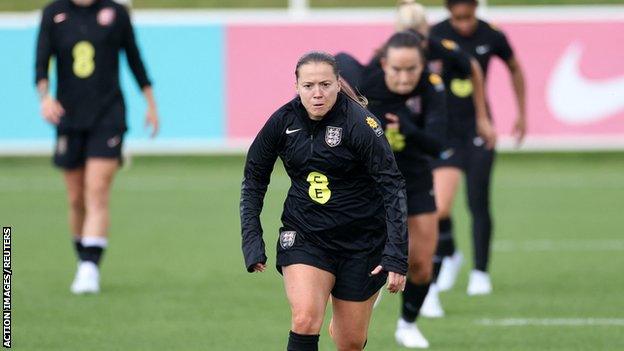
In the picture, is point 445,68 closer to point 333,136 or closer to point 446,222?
point 446,222

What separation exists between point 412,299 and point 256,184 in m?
2.31

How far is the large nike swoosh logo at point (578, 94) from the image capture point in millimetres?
19438

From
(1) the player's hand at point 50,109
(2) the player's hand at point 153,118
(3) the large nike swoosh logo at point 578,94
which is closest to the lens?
(1) the player's hand at point 50,109

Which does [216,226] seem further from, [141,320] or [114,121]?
[141,320]

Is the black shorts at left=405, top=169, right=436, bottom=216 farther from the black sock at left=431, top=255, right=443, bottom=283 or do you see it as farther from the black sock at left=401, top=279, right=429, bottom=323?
the black sock at left=431, top=255, right=443, bottom=283

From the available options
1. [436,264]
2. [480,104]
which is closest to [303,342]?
[436,264]

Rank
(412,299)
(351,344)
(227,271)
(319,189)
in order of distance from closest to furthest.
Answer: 1. (319,189)
2. (351,344)
3. (412,299)
4. (227,271)

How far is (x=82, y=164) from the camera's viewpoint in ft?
37.4

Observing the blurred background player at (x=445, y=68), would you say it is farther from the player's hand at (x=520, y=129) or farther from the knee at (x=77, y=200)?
the knee at (x=77, y=200)

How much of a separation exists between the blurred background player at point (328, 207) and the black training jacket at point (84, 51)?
446 centimetres

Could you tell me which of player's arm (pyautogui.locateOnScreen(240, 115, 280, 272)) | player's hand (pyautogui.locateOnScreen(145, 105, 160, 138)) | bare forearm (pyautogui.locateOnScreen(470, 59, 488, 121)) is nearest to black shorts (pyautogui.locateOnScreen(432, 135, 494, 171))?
bare forearm (pyautogui.locateOnScreen(470, 59, 488, 121))

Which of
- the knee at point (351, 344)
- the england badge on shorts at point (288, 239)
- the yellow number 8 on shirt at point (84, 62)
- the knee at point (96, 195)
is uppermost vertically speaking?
the england badge on shorts at point (288, 239)

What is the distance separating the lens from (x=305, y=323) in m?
6.96

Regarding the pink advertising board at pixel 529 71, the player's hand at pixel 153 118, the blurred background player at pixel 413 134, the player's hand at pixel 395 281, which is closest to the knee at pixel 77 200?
the player's hand at pixel 153 118
